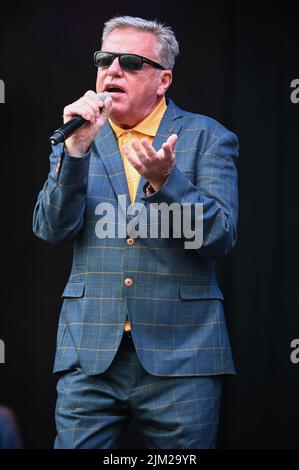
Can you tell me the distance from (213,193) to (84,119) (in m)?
0.45

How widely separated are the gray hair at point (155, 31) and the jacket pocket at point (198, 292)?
0.75 metres

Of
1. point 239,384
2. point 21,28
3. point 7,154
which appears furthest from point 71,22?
point 239,384

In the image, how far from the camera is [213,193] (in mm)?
2387

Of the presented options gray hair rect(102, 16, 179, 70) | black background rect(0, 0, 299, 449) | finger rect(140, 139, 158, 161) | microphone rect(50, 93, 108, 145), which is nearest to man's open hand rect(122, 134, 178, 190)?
finger rect(140, 139, 158, 161)

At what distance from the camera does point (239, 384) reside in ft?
11.3

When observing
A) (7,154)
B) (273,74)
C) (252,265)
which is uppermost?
(273,74)

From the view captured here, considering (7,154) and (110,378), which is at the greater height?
(7,154)

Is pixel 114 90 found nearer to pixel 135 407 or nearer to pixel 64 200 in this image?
pixel 64 200

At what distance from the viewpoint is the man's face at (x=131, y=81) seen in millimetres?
2500

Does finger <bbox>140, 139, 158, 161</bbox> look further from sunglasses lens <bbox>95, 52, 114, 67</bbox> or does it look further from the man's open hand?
sunglasses lens <bbox>95, 52, 114, 67</bbox>

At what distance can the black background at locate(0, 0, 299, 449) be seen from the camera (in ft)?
11.2

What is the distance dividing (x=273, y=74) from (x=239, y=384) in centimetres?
131
